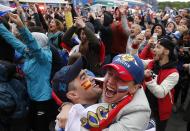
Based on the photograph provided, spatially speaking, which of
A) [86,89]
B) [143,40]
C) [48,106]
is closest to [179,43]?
[143,40]

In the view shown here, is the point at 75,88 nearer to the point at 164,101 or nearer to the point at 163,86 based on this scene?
the point at 163,86

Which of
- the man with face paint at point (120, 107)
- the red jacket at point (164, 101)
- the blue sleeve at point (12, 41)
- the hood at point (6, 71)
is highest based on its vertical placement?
the man with face paint at point (120, 107)

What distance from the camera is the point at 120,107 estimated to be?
1.41 m

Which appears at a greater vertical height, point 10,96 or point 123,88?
point 123,88

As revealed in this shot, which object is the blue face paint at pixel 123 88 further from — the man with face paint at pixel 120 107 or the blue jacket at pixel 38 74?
the blue jacket at pixel 38 74

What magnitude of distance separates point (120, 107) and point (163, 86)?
1839 mm

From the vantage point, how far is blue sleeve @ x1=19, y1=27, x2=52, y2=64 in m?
3.01

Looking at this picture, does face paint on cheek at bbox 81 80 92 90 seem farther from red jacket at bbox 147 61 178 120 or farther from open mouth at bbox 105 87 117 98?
red jacket at bbox 147 61 178 120

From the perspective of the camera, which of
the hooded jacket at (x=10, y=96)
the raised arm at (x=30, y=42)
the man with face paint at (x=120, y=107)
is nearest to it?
the man with face paint at (x=120, y=107)

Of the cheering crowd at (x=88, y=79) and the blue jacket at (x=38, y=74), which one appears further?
the blue jacket at (x=38, y=74)

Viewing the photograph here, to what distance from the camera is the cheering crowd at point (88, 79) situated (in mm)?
1445

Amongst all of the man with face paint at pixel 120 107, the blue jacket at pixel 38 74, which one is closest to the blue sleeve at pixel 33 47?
the blue jacket at pixel 38 74

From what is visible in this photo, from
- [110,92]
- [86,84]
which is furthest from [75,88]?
[110,92]

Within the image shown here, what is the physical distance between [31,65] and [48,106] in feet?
1.79
